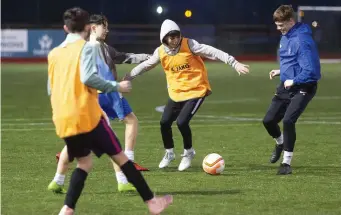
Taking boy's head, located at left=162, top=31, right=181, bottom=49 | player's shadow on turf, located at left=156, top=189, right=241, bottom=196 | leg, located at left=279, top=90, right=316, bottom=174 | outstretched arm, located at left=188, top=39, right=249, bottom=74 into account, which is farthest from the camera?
boy's head, located at left=162, top=31, right=181, bottom=49

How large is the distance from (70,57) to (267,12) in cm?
4737

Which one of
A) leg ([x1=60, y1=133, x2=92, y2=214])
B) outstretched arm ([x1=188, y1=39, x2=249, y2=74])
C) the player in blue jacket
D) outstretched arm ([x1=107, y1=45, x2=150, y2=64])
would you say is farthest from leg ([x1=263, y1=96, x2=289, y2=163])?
leg ([x1=60, y1=133, x2=92, y2=214])

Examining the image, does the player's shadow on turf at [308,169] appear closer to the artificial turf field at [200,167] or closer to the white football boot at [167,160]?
the artificial turf field at [200,167]

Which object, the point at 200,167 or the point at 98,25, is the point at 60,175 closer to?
A: the point at 98,25

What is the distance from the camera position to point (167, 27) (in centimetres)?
1165

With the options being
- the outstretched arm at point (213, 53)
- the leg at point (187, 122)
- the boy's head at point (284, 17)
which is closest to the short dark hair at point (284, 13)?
the boy's head at point (284, 17)

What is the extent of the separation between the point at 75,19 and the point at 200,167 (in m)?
4.65

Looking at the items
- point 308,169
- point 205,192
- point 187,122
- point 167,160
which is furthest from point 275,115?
point 205,192

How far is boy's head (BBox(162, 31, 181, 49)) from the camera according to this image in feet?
38.3

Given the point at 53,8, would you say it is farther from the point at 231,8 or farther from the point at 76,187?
the point at 76,187

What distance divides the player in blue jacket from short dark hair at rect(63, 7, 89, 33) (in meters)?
3.94

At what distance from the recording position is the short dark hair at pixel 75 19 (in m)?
8.02

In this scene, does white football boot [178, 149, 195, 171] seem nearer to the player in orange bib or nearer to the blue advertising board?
the player in orange bib

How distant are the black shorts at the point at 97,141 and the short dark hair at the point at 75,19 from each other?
0.82 m
